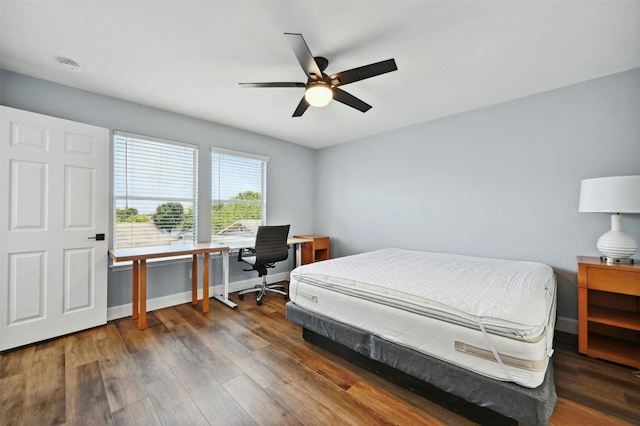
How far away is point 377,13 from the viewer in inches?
67.2

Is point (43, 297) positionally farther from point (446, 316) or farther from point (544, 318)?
point (544, 318)

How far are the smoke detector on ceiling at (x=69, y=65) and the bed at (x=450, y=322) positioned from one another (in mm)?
2739

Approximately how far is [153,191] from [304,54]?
8.58 ft

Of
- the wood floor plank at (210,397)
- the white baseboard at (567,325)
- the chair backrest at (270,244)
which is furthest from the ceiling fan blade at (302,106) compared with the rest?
the white baseboard at (567,325)

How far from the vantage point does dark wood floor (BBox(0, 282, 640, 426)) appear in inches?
60.5

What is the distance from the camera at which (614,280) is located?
6.86ft

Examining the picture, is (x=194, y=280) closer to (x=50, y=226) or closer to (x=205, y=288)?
(x=205, y=288)

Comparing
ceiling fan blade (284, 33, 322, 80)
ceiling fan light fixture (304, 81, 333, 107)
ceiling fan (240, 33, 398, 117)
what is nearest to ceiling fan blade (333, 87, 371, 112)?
ceiling fan (240, 33, 398, 117)

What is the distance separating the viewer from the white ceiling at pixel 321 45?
1.68 meters

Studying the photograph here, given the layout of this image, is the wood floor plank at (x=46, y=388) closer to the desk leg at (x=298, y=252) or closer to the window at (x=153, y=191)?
the window at (x=153, y=191)

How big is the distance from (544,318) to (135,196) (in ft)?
12.8

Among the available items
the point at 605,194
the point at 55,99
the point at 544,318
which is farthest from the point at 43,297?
the point at 605,194

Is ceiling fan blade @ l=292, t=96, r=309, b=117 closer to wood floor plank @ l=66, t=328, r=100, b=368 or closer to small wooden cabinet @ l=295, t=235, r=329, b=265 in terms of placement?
small wooden cabinet @ l=295, t=235, r=329, b=265

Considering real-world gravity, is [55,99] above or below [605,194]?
above
